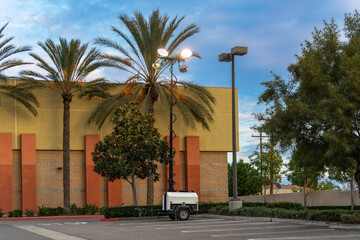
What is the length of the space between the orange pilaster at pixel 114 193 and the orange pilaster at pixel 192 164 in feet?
16.2

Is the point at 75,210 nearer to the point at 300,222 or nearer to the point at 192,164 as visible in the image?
the point at 192,164

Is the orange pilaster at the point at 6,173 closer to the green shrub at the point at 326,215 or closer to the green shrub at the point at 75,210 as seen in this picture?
the green shrub at the point at 75,210

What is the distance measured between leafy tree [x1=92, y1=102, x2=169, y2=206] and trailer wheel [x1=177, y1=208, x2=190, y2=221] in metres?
5.15

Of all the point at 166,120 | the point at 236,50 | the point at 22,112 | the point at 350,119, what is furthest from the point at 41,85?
the point at 350,119

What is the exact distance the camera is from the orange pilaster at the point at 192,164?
115 feet

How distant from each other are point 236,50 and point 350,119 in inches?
352

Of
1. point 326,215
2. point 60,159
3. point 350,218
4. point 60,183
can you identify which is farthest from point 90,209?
point 350,218

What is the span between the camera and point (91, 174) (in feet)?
109

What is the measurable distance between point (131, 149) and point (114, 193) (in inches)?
315

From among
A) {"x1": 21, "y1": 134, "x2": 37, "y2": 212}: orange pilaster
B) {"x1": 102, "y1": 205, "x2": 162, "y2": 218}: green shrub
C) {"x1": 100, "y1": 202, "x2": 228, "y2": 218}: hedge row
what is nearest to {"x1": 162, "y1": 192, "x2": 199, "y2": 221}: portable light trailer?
{"x1": 100, "y1": 202, "x2": 228, "y2": 218}: hedge row

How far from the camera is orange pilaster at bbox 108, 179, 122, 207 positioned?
109 feet

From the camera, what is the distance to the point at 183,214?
22.1 m

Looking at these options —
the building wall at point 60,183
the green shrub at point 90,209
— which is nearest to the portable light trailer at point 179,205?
the green shrub at point 90,209

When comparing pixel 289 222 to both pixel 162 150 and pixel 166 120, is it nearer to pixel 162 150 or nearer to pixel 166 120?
pixel 162 150
